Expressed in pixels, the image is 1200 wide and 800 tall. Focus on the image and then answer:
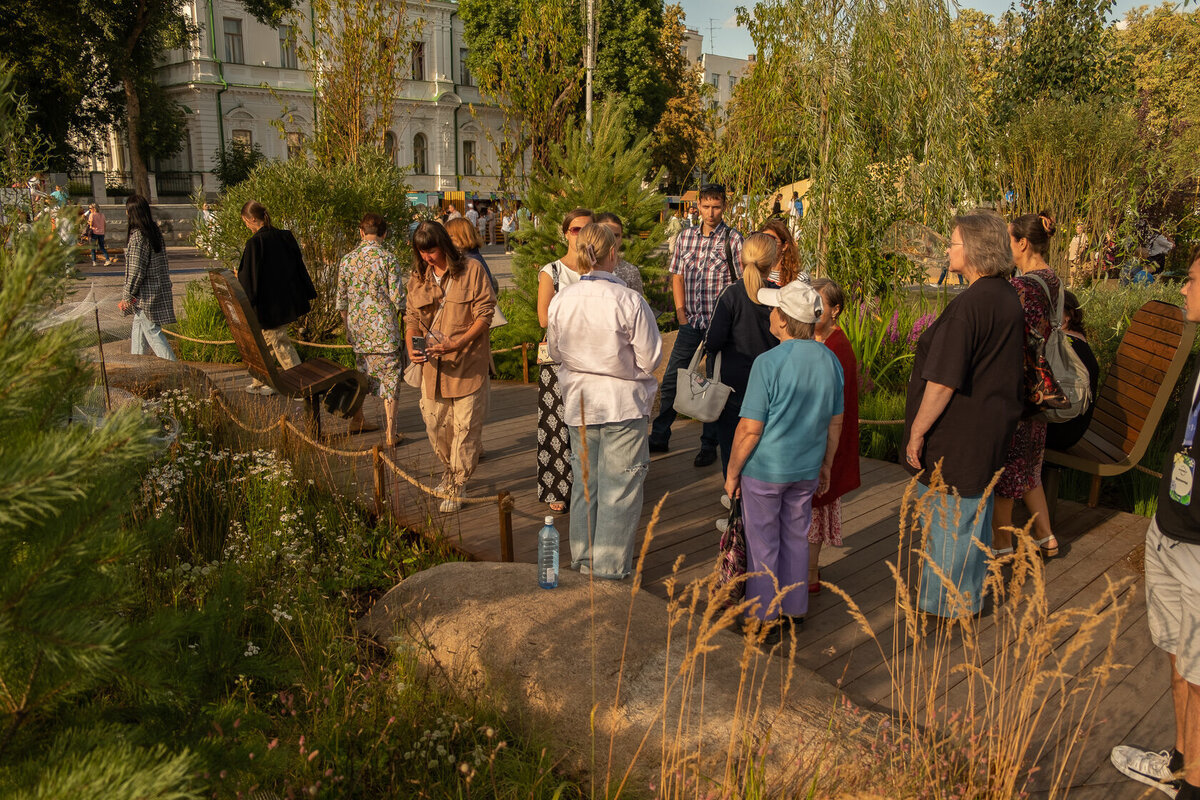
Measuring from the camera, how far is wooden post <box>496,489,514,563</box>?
14.5ft

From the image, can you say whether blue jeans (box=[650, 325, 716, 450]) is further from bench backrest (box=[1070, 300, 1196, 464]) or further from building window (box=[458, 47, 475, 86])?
building window (box=[458, 47, 475, 86])

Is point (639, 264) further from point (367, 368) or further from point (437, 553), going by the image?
point (437, 553)

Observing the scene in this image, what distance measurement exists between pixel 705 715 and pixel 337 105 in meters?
11.3

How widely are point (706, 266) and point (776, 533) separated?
299 cm

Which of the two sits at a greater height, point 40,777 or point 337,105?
point 337,105

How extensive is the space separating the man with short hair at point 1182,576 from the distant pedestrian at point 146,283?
7982mm

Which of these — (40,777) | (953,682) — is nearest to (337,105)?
(953,682)

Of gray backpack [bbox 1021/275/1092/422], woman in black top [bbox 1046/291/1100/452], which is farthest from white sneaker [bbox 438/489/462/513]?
woman in black top [bbox 1046/291/1100/452]

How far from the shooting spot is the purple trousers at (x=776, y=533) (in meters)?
3.95

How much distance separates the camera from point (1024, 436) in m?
4.59

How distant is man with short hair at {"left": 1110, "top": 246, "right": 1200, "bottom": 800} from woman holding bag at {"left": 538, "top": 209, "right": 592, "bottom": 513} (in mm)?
3200

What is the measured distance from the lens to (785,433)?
12.6 ft

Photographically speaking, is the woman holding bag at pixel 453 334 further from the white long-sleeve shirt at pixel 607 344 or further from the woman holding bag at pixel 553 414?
the white long-sleeve shirt at pixel 607 344

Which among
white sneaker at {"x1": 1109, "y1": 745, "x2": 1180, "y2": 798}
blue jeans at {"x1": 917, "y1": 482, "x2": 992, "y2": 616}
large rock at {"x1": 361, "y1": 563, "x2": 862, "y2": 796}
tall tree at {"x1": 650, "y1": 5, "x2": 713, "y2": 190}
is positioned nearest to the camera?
large rock at {"x1": 361, "y1": 563, "x2": 862, "y2": 796}
